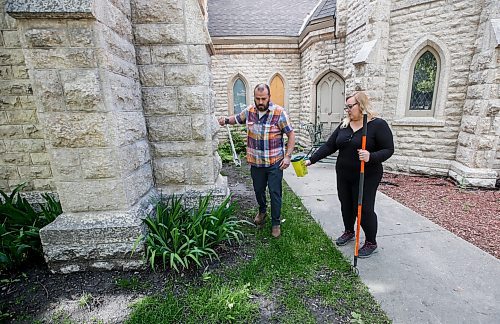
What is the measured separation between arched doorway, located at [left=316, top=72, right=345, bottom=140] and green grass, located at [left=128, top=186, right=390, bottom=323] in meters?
6.49

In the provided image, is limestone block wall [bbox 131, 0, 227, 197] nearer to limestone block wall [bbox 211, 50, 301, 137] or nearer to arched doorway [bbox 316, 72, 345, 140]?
arched doorway [bbox 316, 72, 345, 140]

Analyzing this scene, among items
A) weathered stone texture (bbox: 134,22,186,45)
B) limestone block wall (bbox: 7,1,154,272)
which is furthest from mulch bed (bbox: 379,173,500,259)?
weathered stone texture (bbox: 134,22,186,45)

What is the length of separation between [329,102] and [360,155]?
690cm

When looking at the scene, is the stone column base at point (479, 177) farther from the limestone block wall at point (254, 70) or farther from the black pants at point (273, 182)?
the limestone block wall at point (254, 70)

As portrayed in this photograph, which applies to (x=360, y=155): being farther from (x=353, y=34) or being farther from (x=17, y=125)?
(x=353, y=34)

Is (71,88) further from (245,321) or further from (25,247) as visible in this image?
(245,321)

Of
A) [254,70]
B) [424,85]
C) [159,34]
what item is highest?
[254,70]

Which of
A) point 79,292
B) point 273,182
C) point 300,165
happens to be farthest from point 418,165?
point 79,292

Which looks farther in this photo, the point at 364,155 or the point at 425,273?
the point at 425,273

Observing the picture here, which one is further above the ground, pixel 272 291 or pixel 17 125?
pixel 17 125

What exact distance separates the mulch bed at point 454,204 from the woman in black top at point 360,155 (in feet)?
5.45

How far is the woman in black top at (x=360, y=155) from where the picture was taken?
249cm

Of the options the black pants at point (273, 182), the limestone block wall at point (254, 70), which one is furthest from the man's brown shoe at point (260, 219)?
the limestone block wall at point (254, 70)

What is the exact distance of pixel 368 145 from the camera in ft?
8.34
